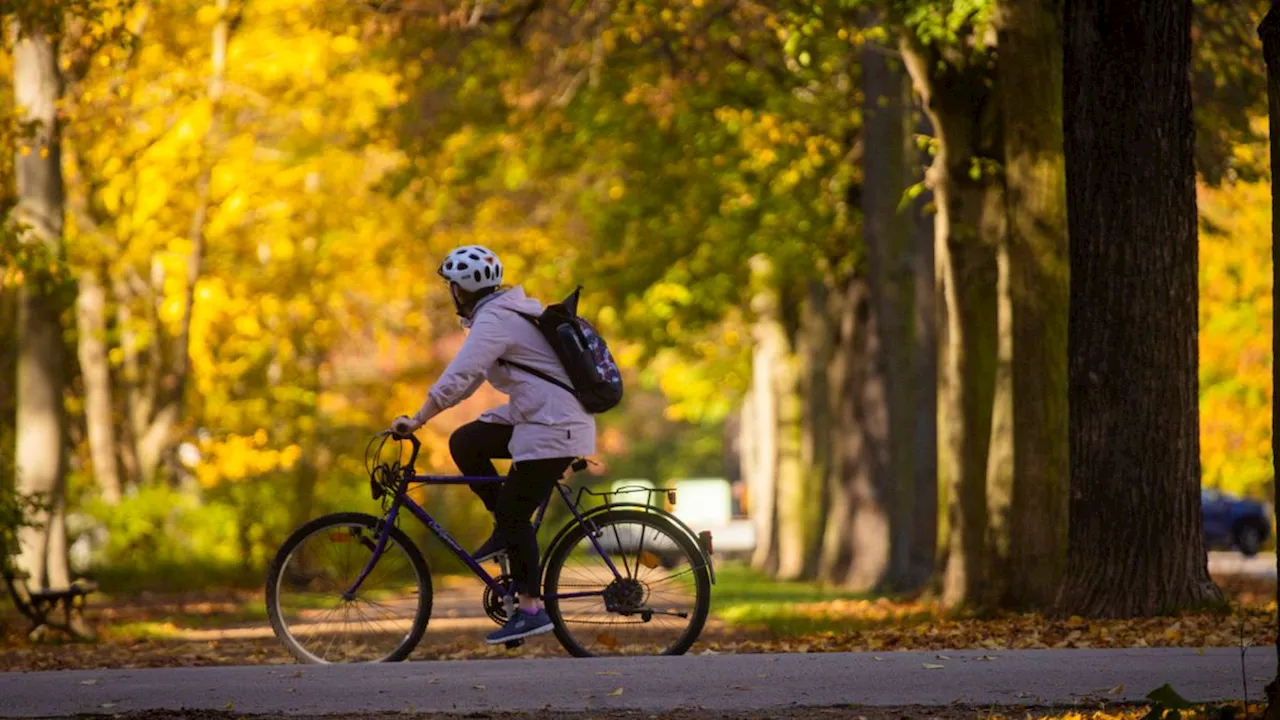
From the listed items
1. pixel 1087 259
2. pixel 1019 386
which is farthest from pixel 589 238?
pixel 1087 259

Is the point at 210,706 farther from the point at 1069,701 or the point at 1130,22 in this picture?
the point at 1130,22

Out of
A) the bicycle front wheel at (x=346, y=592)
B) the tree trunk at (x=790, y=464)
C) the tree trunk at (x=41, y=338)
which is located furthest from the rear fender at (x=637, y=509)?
the tree trunk at (x=790, y=464)

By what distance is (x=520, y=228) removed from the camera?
106 ft

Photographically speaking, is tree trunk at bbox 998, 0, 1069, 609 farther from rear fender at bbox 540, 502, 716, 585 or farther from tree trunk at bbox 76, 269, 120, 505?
tree trunk at bbox 76, 269, 120, 505

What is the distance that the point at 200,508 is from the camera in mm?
24781

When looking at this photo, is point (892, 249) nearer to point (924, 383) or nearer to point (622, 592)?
point (924, 383)

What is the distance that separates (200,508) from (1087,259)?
14878 mm

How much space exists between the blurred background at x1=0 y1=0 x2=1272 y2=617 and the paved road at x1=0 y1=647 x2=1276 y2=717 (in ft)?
17.9

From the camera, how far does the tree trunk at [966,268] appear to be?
1592cm

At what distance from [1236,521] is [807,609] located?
2470 centimetres

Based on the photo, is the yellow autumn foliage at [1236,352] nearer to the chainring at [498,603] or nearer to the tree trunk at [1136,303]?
the tree trunk at [1136,303]

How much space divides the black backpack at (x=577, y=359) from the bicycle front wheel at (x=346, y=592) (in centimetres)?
113

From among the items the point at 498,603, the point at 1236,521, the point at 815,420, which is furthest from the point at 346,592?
the point at 1236,521

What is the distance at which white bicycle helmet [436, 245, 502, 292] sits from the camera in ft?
33.0
